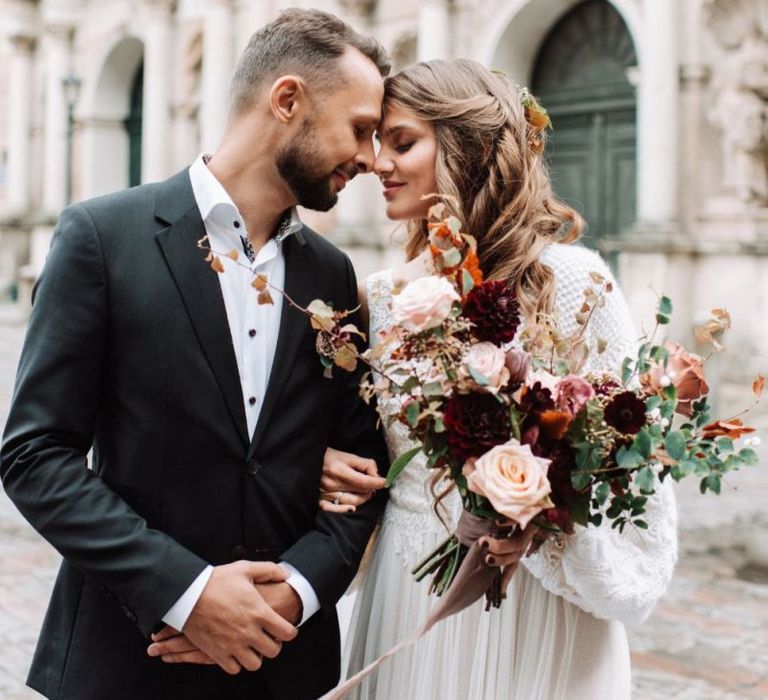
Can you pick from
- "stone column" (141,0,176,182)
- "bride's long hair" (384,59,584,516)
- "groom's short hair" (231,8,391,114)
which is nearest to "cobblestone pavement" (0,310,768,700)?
"bride's long hair" (384,59,584,516)

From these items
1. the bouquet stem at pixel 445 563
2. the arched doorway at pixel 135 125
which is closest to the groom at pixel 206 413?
the bouquet stem at pixel 445 563

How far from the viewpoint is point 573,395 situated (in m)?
1.91

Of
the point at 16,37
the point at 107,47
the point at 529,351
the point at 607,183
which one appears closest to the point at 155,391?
the point at 529,351

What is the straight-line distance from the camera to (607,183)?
14.4 meters

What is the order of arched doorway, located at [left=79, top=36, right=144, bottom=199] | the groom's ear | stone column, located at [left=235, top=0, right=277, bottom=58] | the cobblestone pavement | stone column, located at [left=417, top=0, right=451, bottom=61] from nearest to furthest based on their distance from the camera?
the groom's ear
the cobblestone pavement
stone column, located at [left=417, top=0, right=451, bottom=61]
stone column, located at [left=235, top=0, right=277, bottom=58]
arched doorway, located at [left=79, top=36, right=144, bottom=199]

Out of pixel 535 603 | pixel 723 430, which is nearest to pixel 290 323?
pixel 535 603

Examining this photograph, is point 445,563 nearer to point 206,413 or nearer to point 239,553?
point 239,553

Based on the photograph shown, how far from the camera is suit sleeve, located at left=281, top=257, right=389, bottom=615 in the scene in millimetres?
2340

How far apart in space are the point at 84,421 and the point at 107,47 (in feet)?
75.6

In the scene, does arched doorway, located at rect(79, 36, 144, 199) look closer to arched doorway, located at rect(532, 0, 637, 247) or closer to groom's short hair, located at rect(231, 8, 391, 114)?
arched doorway, located at rect(532, 0, 637, 247)

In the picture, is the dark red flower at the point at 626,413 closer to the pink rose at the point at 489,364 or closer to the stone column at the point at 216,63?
the pink rose at the point at 489,364

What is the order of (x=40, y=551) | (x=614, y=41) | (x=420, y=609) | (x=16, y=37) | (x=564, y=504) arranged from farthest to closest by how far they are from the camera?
(x=16, y=37) → (x=614, y=41) → (x=40, y=551) → (x=420, y=609) → (x=564, y=504)

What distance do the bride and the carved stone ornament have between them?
10.4 m

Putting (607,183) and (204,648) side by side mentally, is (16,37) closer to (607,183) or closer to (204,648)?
(607,183)
